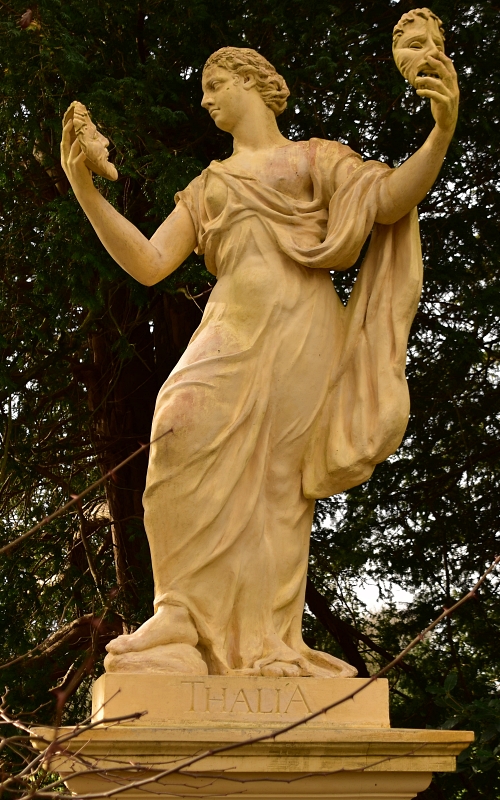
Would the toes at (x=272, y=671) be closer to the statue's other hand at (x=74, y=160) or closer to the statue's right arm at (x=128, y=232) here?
the statue's right arm at (x=128, y=232)

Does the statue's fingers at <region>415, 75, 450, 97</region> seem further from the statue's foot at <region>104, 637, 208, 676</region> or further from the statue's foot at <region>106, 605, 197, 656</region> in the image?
the statue's foot at <region>104, 637, 208, 676</region>

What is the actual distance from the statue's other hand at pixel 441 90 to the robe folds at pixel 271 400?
342 mm

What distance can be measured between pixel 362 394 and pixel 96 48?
3.91 metres

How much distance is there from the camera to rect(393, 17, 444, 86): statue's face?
472 cm

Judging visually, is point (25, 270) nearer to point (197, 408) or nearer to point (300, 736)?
point (197, 408)

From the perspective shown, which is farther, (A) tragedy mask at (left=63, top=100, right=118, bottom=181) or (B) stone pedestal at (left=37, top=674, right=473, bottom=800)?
(A) tragedy mask at (left=63, top=100, right=118, bottom=181)

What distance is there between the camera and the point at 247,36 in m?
8.23

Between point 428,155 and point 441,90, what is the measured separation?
23cm

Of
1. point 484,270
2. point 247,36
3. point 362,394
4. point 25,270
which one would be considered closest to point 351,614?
point 484,270

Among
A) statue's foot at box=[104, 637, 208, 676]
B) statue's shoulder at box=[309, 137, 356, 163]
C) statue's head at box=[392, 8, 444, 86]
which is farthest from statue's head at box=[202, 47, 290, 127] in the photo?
statue's foot at box=[104, 637, 208, 676]

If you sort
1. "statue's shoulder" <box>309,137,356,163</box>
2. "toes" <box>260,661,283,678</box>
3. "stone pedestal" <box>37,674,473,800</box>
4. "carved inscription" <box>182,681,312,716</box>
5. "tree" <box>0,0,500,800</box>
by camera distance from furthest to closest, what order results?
"tree" <box>0,0,500,800</box> → "statue's shoulder" <box>309,137,356,163</box> → "toes" <box>260,661,283,678</box> → "carved inscription" <box>182,681,312,716</box> → "stone pedestal" <box>37,674,473,800</box>

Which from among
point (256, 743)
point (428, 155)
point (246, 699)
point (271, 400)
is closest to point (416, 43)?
point (428, 155)

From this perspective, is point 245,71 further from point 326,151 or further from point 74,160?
point 74,160

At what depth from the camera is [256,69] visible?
525 cm
